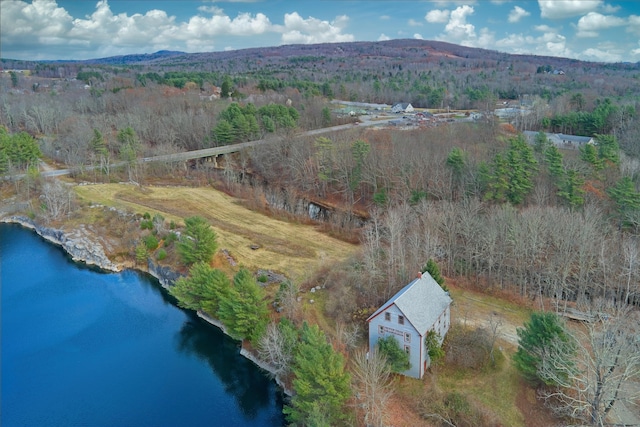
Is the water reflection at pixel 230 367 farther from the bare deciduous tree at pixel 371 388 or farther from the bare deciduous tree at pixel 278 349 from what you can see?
the bare deciduous tree at pixel 371 388

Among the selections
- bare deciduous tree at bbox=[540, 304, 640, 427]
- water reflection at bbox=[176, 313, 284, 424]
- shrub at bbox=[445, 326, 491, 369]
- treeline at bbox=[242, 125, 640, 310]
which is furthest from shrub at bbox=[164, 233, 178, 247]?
bare deciduous tree at bbox=[540, 304, 640, 427]

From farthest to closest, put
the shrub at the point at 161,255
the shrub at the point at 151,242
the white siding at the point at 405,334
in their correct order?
the shrub at the point at 151,242 < the shrub at the point at 161,255 < the white siding at the point at 405,334

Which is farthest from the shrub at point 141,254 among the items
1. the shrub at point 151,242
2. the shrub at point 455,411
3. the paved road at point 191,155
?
the shrub at point 455,411

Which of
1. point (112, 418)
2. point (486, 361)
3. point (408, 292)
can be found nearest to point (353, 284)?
point (408, 292)

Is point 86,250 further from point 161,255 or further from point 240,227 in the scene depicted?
point 240,227

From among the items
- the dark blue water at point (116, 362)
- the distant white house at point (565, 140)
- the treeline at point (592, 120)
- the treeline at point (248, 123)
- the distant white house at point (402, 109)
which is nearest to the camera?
the dark blue water at point (116, 362)

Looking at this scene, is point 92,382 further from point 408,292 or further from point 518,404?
point 518,404

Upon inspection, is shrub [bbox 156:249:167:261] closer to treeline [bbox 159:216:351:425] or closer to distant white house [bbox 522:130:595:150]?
treeline [bbox 159:216:351:425]

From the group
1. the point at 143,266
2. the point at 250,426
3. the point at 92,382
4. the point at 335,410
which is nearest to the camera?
the point at 335,410
